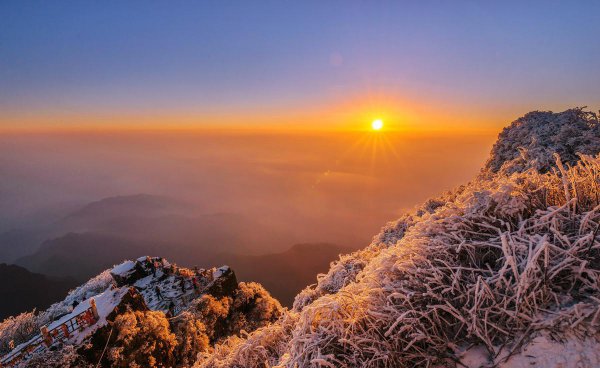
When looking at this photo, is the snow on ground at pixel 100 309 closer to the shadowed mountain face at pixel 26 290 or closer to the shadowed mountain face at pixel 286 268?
the shadowed mountain face at pixel 286 268

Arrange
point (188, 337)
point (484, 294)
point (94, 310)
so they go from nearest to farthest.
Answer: point (484, 294)
point (94, 310)
point (188, 337)

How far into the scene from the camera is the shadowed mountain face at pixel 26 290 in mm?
106688

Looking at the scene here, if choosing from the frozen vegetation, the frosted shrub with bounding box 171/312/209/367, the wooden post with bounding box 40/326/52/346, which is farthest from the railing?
the frozen vegetation

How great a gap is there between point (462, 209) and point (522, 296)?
139cm

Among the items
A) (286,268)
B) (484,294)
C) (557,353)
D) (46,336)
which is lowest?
(286,268)

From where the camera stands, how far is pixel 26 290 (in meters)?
114

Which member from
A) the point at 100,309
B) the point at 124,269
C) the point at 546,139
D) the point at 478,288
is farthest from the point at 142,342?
the point at 546,139

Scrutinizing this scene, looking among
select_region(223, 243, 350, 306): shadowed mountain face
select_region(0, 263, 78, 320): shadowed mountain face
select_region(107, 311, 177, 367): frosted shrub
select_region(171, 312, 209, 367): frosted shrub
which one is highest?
select_region(107, 311, 177, 367): frosted shrub

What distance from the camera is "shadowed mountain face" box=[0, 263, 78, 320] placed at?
350 ft

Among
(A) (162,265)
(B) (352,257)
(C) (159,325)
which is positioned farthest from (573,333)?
(A) (162,265)

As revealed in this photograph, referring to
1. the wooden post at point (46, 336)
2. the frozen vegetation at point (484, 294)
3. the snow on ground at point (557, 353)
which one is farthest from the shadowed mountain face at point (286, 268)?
the snow on ground at point (557, 353)

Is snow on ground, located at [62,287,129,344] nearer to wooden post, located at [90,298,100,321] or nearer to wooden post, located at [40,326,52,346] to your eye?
wooden post, located at [90,298,100,321]

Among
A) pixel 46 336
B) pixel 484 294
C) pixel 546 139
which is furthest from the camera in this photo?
pixel 546 139

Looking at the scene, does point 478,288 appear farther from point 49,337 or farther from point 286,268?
point 286,268
